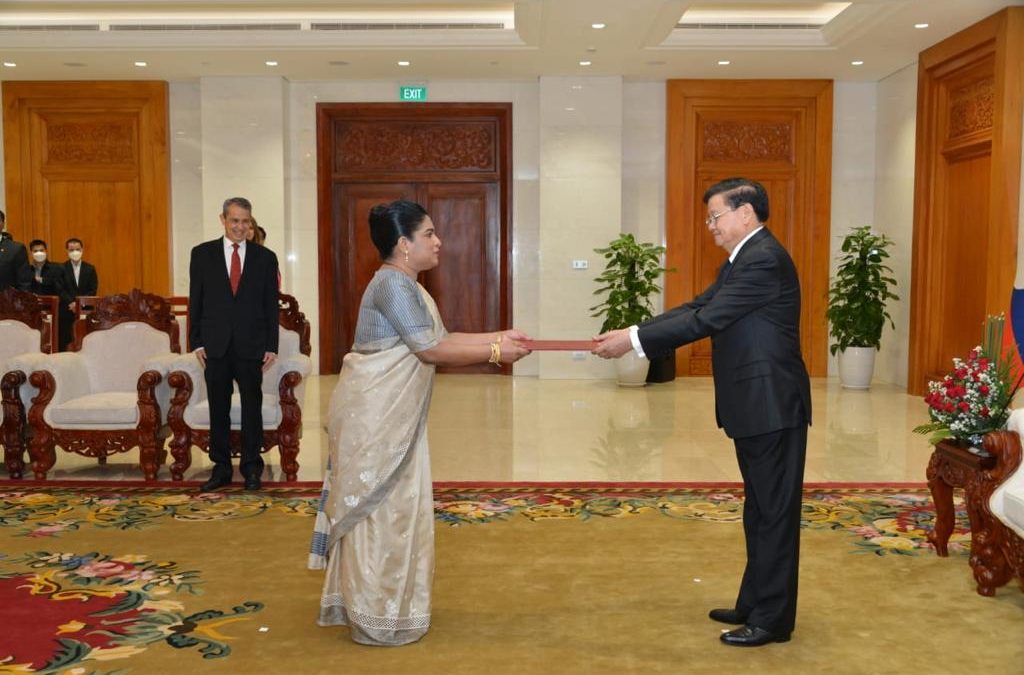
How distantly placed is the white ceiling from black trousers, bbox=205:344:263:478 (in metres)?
4.62

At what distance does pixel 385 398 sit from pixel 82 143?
10.2 m

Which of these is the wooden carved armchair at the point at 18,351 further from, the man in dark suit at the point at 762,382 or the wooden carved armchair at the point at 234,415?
the man in dark suit at the point at 762,382

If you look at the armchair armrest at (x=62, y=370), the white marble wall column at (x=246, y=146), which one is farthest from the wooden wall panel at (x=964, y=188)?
the armchair armrest at (x=62, y=370)

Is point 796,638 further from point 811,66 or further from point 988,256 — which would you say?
point 811,66

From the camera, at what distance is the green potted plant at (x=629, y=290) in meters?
11.2

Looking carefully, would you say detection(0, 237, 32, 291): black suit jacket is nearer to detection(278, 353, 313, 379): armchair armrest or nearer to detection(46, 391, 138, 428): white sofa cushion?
detection(46, 391, 138, 428): white sofa cushion

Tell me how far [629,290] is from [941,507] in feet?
22.7

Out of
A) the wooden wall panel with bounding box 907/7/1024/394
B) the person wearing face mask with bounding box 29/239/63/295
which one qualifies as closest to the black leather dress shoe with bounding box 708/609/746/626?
the wooden wall panel with bounding box 907/7/1024/394

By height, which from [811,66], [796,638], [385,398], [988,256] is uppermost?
[811,66]

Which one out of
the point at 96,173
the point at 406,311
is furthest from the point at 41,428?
the point at 96,173

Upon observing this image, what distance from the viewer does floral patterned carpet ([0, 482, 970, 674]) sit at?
3604mm

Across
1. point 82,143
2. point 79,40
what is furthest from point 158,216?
point 79,40

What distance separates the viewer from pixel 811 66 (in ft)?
37.0

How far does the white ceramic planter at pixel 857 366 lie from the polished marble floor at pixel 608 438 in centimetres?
17
